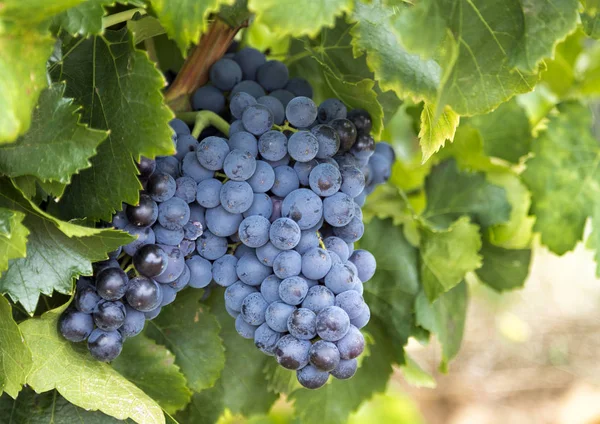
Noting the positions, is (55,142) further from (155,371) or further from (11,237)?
(155,371)

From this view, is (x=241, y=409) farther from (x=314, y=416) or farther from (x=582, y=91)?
(x=582, y=91)

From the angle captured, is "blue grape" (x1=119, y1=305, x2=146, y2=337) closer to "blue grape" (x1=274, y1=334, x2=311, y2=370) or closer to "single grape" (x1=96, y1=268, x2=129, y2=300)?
"single grape" (x1=96, y1=268, x2=129, y2=300)

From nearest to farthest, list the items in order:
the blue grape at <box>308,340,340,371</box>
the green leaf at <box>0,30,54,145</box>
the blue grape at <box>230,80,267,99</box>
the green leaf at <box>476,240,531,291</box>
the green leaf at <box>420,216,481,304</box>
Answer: the green leaf at <box>0,30,54,145</box> < the blue grape at <box>308,340,340,371</box> < the blue grape at <box>230,80,267,99</box> < the green leaf at <box>420,216,481,304</box> < the green leaf at <box>476,240,531,291</box>

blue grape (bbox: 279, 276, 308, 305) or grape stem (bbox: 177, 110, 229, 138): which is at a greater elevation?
grape stem (bbox: 177, 110, 229, 138)

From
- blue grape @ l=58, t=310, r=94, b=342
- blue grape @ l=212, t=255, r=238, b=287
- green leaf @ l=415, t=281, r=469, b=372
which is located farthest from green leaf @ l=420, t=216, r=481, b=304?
blue grape @ l=58, t=310, r=94, b=342

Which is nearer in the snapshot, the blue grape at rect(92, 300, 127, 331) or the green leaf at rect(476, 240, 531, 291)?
the blue grape at rect(92, 300, 127, 331)

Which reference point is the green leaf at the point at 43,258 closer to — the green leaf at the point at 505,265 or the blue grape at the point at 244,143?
the blue grape at the point at 244,143

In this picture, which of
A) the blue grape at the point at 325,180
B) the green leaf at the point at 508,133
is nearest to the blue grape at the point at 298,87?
the blue grape at the point at 325,180
